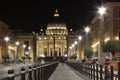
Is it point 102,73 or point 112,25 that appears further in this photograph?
point 112,25

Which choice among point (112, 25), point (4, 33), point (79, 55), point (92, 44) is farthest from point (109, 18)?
point (79, 55)

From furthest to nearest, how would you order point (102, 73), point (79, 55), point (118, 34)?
point (79, 55) < point (118, 34) < point (102, 73)

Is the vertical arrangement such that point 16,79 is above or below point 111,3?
below

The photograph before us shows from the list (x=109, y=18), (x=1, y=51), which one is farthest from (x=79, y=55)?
(x=109, y=18)

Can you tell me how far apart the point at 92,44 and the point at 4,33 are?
3327 cm

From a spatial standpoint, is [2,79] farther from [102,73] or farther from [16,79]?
[102,73]

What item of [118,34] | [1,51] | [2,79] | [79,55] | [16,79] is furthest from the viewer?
[79,55]

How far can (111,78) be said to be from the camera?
13.3 meters

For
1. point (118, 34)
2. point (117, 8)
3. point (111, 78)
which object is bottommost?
point (111, 78)

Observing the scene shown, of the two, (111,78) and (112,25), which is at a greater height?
(112,25)

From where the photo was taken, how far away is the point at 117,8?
101000mm

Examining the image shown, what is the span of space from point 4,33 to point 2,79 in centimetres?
14844

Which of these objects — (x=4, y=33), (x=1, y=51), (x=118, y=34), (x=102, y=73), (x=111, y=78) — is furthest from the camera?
(x=4, y=33)

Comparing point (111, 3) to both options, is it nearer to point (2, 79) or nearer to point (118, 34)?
point (118, 34)
